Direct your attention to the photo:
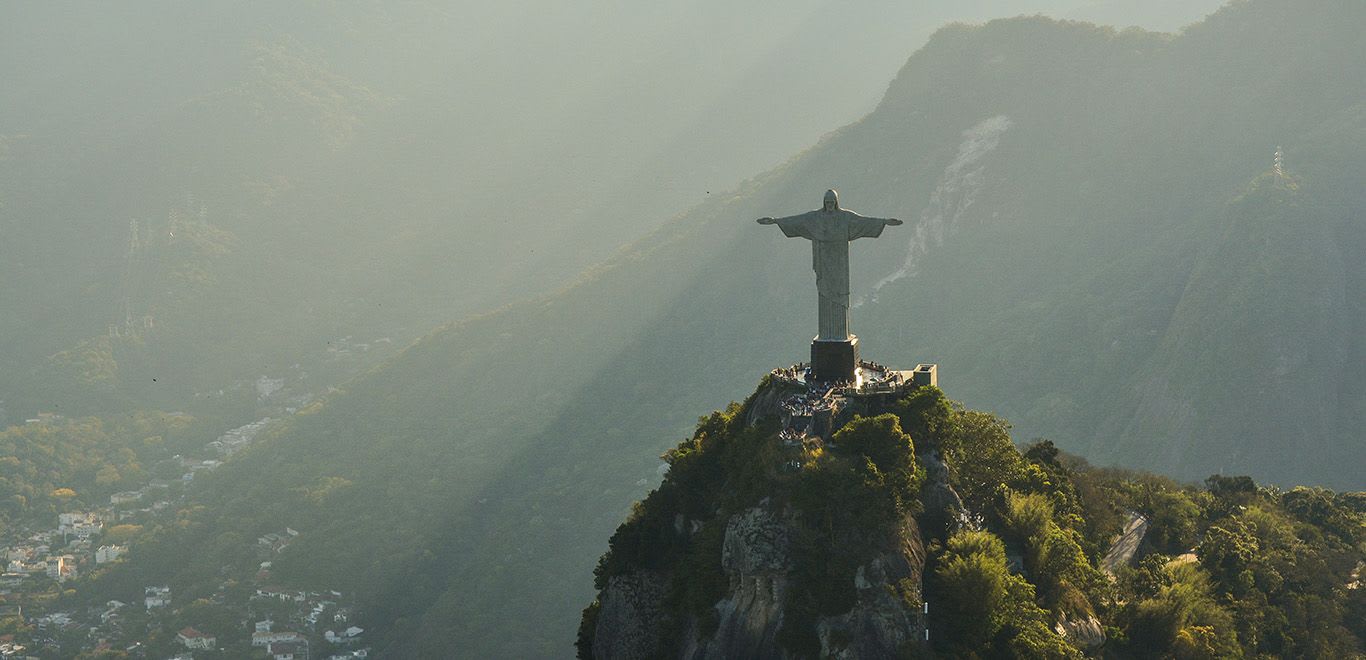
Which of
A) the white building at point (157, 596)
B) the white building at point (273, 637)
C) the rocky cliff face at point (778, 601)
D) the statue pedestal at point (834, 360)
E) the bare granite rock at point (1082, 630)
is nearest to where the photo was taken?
the rocky cliff face at point (778, 601)

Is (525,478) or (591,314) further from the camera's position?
(591,314)

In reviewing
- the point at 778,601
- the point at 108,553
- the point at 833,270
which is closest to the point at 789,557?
the point at 778,601

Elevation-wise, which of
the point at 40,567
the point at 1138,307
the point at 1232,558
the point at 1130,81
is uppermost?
the point at 1130,81

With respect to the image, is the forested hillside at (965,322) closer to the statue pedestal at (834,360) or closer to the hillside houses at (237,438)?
the hillside houses at (237,438)

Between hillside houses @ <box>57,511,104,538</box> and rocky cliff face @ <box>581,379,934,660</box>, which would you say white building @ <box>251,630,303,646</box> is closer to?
hillside houses @ <box>57,511,104,538</box>

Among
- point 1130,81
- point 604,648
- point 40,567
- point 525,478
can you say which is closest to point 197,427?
point 40,567

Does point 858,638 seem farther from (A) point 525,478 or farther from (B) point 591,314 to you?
(B) point 591,314

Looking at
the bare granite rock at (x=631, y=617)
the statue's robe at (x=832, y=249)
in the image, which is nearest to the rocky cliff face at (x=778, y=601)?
the bare granite rock at (x=631, y=617)

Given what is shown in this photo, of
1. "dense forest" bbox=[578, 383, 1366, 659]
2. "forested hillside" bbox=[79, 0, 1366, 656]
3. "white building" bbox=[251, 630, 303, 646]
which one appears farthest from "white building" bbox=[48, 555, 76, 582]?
"dense forest" bbox=[578, 383, 1366, 659]
